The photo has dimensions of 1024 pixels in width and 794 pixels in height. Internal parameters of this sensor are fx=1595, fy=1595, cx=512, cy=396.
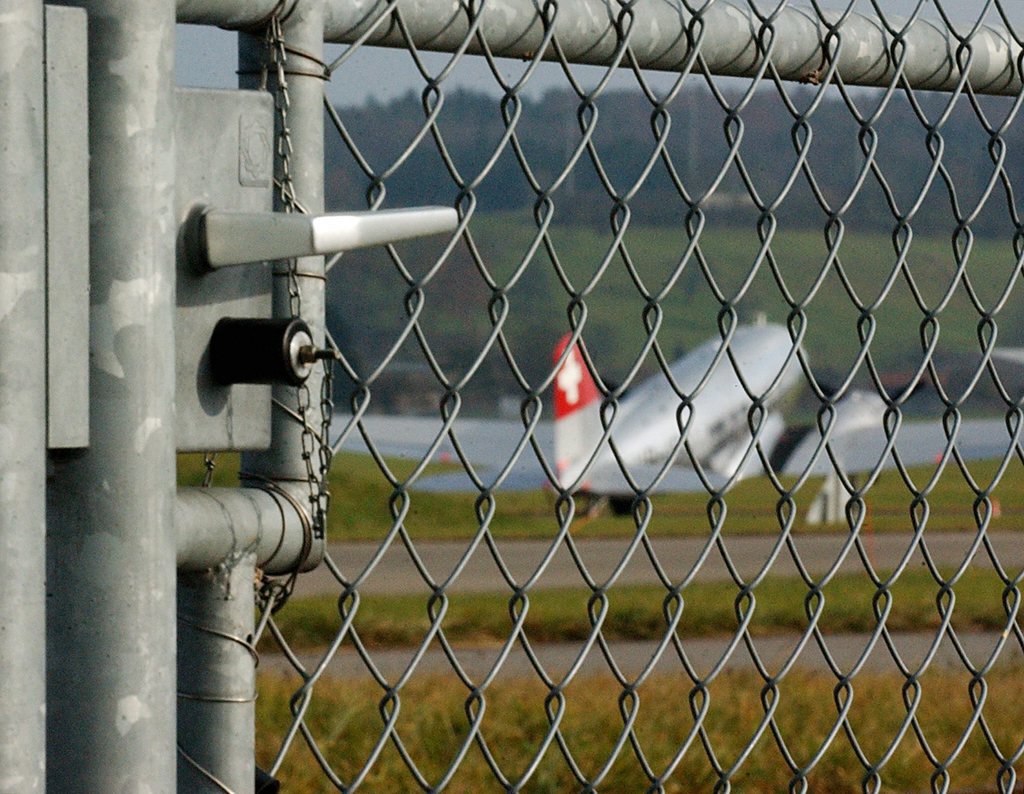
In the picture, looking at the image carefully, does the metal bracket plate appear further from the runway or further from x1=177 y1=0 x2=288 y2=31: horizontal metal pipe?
the runway

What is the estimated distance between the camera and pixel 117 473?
89 centimetres

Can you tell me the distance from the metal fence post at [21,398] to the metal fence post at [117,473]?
53mm

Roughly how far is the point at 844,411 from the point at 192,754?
24.7m

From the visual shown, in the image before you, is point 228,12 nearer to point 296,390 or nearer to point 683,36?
point 296,390

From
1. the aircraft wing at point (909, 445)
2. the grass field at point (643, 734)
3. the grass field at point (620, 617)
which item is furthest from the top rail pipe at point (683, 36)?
the aircraft wing at point (909, 445)

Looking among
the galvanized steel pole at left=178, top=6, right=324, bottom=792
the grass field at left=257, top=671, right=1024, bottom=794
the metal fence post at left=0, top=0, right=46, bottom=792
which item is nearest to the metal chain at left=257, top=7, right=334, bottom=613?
the galvanized steel pole at left=178, top=6, right=324, bottom=792

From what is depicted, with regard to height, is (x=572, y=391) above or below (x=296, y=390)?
above

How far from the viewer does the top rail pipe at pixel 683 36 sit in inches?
47.3

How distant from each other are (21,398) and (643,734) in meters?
Answer: 4.22

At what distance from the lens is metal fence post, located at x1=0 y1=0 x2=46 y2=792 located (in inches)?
Answer: 32.0

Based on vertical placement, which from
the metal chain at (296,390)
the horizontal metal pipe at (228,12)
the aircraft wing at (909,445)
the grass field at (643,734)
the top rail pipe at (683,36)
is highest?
the aircraft wing at (909,445)

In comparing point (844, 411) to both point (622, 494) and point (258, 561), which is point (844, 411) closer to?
point (622, 494)

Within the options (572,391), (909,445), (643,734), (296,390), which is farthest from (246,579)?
(909,445)

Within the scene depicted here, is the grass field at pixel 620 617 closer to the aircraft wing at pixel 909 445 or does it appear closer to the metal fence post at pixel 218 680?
the metal fence post at pixel 218 680
